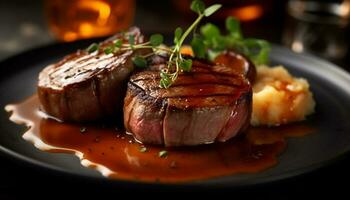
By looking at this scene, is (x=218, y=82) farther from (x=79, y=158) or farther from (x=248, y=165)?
(x=79, y=158)

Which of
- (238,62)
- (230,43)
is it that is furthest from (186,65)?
(230,43)

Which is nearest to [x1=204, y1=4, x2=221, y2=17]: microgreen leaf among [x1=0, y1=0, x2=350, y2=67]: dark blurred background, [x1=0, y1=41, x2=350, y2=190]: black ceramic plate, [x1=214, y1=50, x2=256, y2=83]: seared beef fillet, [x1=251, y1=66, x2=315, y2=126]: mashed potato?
[x1=214, y1=50, x2=256, y2=83]: seared beef fillet

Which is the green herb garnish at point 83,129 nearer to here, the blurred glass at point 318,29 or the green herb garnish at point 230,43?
the green herb garnish at point 230,43

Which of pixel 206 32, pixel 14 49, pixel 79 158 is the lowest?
pixel 14 49

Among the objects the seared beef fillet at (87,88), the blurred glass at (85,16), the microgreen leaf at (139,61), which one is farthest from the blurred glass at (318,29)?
the seared beef fillet at (87,88)

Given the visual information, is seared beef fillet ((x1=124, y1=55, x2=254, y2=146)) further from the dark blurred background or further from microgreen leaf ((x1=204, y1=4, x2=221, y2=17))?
the dark blurred background

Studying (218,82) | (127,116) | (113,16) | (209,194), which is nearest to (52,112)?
(127,116)

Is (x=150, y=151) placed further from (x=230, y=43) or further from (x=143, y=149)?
(x=230, y=43)
